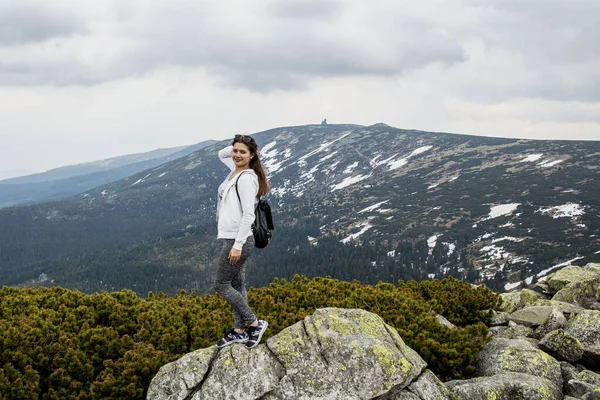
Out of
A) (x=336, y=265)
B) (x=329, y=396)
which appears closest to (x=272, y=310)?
(x=329, y=396)

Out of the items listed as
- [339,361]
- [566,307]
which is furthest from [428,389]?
[566,307]

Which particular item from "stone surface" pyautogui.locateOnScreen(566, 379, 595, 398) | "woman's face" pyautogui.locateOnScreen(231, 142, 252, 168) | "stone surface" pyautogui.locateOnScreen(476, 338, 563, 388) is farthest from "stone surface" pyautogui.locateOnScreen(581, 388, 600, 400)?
"woman's face" pyautogui.locateOnScreen(231, 142, 252, 168)

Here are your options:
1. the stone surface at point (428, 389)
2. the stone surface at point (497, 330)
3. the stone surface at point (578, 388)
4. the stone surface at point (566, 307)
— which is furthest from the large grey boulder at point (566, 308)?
the stone surface at point (428, 389)

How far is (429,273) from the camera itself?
164 m

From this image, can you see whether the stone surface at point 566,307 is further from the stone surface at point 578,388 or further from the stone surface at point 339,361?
the stone surface at point 339,361

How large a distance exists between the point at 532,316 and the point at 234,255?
40.7 ft

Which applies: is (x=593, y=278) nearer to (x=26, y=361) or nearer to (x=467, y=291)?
(x=467, y=291)

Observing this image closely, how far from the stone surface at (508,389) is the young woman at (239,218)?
4.99 meters

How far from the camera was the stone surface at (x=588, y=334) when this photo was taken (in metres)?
11.7

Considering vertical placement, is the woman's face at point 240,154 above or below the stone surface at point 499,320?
above

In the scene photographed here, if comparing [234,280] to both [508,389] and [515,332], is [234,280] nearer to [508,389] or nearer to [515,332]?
[508,389]

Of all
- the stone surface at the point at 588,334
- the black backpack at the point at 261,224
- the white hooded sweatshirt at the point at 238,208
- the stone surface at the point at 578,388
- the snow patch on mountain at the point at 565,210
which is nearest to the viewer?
the white hooded sweatshirt at the point at 238,208

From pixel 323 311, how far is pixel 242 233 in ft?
11.3

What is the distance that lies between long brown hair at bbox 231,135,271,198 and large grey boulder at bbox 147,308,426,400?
3481 millimetres
